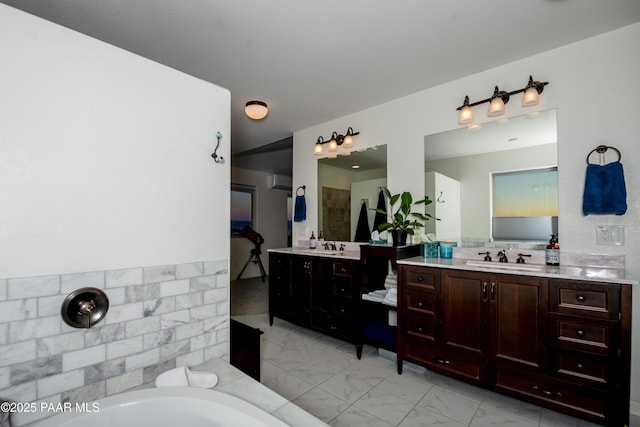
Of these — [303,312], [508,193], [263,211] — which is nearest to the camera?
[508,193]

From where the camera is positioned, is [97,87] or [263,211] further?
[263,211]

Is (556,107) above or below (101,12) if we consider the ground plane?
below

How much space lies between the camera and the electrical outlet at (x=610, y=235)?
1.92 metres

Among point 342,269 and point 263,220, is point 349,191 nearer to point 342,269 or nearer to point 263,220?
point 342,269

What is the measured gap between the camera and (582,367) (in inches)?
65.2

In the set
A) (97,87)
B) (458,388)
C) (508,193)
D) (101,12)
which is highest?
(101,12)

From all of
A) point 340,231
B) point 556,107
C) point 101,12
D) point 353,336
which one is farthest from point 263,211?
point 556,107

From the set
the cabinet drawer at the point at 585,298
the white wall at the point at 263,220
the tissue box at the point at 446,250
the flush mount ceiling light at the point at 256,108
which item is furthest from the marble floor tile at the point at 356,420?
the white wall at the point at 263,220

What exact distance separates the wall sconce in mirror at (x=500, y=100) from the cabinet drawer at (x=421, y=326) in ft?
5.77

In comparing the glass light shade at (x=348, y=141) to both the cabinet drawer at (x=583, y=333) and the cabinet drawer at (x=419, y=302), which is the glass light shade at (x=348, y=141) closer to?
the cabinet drawer at (x=419, y=302)

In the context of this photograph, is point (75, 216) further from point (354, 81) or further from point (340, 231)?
point (340, 231)

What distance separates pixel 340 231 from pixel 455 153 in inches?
63.9

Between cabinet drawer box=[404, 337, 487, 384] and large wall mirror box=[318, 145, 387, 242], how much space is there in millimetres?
1383

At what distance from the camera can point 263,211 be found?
691 centimetres
